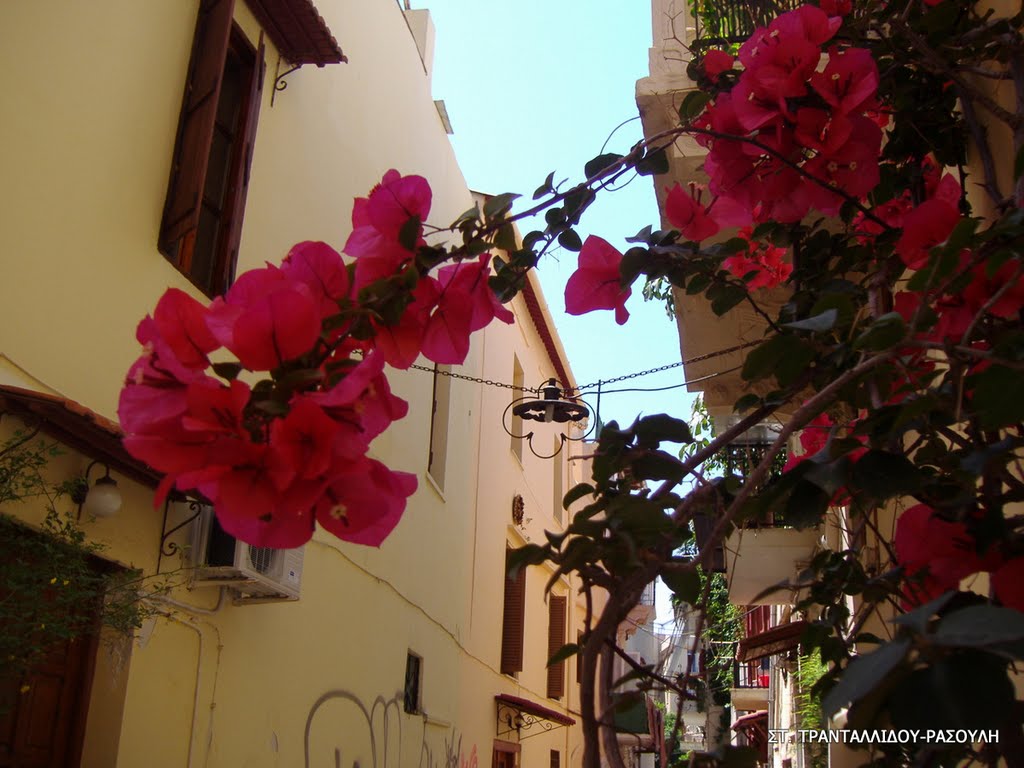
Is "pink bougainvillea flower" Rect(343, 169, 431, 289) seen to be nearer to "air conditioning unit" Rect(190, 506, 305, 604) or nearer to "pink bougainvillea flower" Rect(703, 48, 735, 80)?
"pink bougainvillea flower" Rect(703, 48, 735, 80)

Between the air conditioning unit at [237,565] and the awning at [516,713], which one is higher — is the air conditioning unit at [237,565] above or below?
above

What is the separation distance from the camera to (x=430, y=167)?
30.7ft

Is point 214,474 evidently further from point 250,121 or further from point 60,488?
point 250,121

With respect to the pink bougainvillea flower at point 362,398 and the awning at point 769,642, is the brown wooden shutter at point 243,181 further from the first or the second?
the awning at point 769,642

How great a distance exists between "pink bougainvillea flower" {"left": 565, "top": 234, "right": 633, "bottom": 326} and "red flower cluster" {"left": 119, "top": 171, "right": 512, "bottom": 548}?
71cm

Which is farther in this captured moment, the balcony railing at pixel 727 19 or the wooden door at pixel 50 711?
the balcony railing at pixel 727 19

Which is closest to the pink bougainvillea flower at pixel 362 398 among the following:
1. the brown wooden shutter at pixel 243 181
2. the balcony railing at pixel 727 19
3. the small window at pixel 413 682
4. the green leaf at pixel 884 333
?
the green leaf at pixel 884 333

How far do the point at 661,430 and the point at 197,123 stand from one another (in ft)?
11.7

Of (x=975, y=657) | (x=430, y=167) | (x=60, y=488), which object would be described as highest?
(x=430, y=167)

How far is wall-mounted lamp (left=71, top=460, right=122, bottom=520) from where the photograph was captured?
3.68 metres

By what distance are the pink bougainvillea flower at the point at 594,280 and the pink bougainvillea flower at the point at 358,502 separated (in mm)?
841

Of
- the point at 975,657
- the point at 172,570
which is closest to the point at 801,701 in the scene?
the point at 172,570

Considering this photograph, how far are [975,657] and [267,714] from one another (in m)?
4.98

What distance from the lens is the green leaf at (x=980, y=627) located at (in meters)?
0.73
